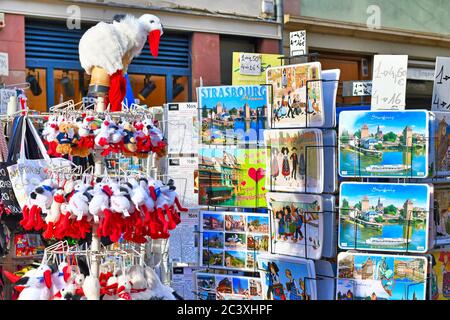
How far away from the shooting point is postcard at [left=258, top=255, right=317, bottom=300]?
5328mm

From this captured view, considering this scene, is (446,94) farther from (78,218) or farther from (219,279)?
(78,218)

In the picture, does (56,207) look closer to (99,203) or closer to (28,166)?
(99,203)

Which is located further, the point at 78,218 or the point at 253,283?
the point at 253,283

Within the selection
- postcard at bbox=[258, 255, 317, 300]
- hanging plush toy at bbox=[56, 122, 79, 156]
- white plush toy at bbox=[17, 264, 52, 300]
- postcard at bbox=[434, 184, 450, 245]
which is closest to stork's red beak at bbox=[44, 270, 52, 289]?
white plush toy at bbox=[17, 264, 52, 300]

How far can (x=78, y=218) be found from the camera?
11.9 feet

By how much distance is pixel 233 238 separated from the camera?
5.93 meters

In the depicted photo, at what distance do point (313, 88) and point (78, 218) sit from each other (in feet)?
7.54

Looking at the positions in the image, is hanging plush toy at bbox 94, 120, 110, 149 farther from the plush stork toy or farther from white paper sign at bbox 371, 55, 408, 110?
white paper sign at bbox 371, 55, 408, 110

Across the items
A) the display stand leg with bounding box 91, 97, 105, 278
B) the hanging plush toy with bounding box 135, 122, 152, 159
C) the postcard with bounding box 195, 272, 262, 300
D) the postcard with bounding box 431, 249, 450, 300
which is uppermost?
the hanging plush toy with bounding box 135, 122, 152, 159

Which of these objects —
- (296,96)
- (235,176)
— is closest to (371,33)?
(235,176)

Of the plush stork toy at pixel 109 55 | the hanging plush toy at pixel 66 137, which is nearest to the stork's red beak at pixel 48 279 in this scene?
the hanging plush toy at pixel 66 137

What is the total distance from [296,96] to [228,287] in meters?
1.59

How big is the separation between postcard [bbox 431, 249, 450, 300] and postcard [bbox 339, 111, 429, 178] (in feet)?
2.04
